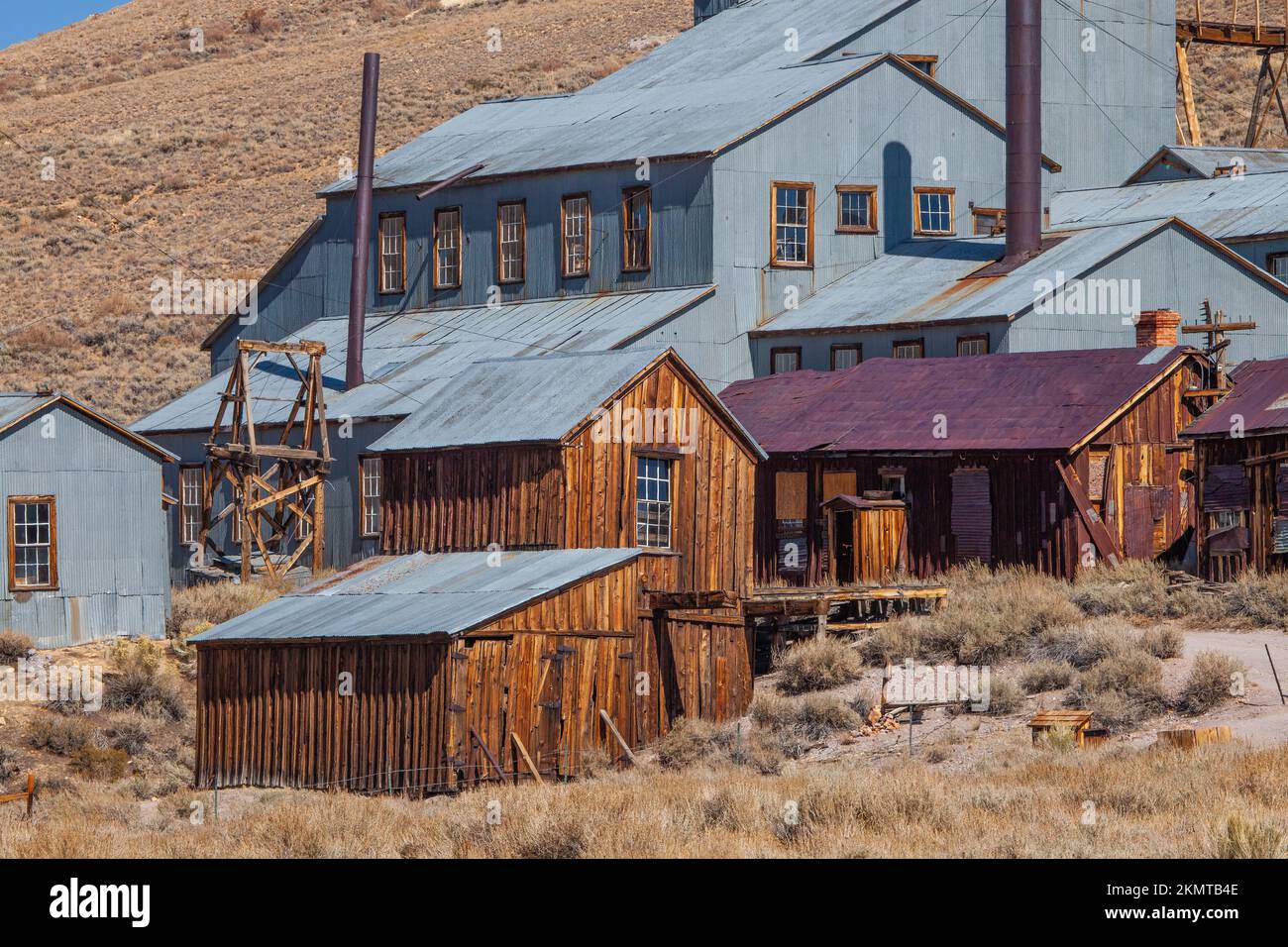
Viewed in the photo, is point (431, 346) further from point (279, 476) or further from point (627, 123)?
point (627, 123)

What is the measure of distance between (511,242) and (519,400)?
18.7 m

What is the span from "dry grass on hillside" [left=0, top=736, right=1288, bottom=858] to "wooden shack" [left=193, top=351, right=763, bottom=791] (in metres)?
2.93

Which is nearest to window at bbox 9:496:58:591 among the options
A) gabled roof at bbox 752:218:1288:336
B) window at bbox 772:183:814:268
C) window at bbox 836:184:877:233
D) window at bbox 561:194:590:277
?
gabled roof at bbox 752:218:1288:336

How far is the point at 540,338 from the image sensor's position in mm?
50094

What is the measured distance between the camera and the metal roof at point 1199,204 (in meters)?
52.8

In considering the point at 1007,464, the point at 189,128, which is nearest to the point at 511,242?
the point at 1007,464

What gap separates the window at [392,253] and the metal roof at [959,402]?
13811mm

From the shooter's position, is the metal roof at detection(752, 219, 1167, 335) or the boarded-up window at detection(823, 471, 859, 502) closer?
the boarded-up window at detection(823, 471, 859, 502)

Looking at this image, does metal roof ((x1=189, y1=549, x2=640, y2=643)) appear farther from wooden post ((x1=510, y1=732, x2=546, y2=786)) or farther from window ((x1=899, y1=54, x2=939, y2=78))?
window ((x1=899, y1=54, x2=939, y2=78))

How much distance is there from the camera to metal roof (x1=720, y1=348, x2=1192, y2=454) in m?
40.1

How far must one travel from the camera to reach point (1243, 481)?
37.7m

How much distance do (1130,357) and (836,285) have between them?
1196cm

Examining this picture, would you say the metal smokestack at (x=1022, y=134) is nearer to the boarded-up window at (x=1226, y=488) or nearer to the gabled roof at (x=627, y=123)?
the gabled roof at (x=627, y=123)

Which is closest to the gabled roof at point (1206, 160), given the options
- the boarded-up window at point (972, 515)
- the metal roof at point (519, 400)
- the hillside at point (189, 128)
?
the boarded-up window at point (972, 515)
